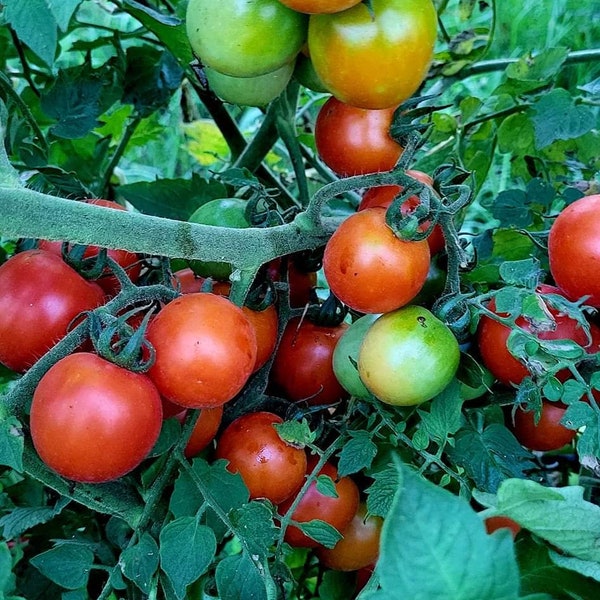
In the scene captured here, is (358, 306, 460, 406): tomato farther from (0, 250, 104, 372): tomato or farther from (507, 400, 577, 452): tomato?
(0, 250, 104, 372): tomato

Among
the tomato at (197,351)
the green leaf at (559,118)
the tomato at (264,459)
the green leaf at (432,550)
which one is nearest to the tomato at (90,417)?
the tomato at (197,351)

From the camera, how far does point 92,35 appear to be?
103 inches

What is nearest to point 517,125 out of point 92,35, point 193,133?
point 193,133

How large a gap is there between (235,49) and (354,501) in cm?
50

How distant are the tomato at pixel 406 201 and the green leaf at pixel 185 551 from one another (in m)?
0.36

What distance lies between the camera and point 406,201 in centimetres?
71

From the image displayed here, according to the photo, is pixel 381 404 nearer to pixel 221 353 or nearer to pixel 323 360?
pixel 323 360

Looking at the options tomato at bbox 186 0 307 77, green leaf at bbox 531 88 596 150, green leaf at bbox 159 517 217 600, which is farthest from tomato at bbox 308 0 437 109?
green leaf at bbox 159 517 217 600

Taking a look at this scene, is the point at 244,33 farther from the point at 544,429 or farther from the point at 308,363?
the point at 544,429

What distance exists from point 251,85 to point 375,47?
204 mm

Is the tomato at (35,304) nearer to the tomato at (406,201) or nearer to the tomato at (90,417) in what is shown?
the tomato at (90,417)

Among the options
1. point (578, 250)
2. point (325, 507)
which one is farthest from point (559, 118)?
point (325, 507)

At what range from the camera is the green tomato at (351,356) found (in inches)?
30.2

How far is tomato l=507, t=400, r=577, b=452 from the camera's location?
2.60 feet
